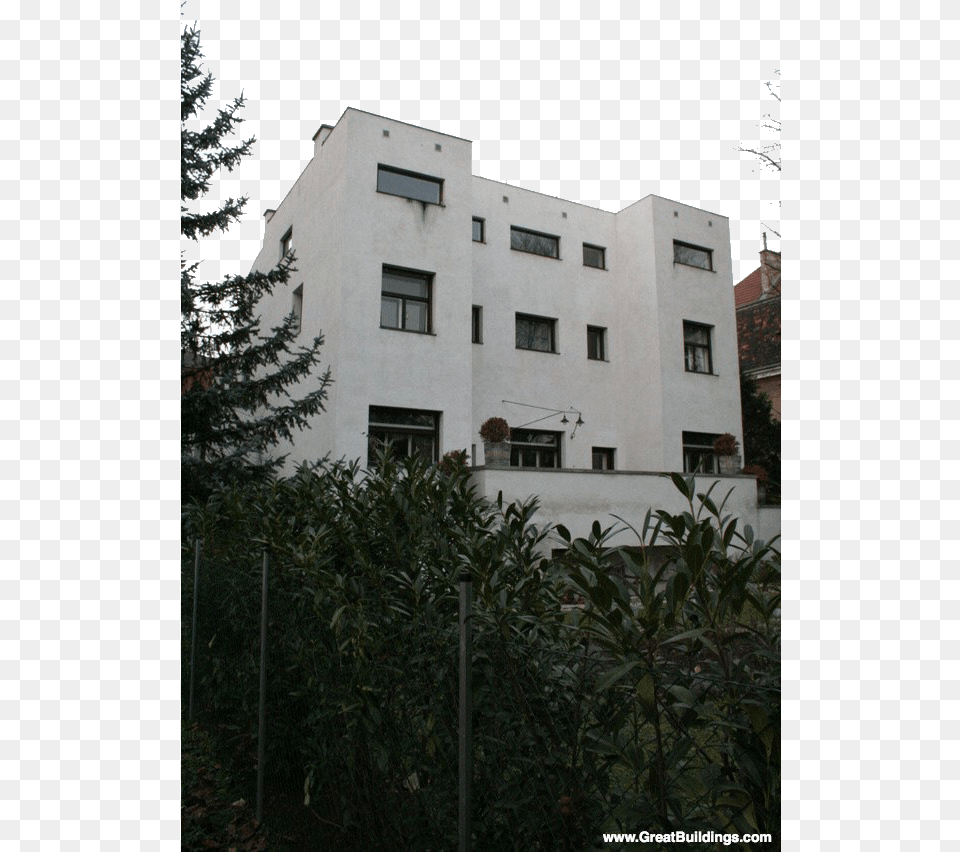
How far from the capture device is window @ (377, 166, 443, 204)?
1259 cm

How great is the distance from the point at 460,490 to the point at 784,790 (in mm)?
2049

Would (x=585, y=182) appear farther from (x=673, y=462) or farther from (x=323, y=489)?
(x=673, y=462)

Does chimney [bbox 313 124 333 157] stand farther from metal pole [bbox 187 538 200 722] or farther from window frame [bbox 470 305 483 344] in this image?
metal pole [bbox 187 538 200 722]

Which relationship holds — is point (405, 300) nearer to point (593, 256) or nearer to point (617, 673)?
point (593, 256)

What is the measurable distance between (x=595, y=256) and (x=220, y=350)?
31.7 feet

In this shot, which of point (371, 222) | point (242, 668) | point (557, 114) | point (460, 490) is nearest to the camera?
point (557, 114)

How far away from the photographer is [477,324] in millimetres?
14461

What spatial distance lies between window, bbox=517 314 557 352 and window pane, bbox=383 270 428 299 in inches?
118

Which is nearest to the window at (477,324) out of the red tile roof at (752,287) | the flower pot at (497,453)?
the flower pot at (497,453)

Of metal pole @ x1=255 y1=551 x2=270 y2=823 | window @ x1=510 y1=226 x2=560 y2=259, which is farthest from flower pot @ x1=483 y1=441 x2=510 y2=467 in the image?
metal pole @ x1=255 y1=551 x2=270 y2=823

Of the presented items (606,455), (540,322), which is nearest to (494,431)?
(540,322)

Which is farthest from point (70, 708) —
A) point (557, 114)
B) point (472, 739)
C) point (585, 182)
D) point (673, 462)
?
point (673, 462)

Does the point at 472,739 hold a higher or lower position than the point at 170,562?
lower

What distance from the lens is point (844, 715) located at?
0.94 meters
